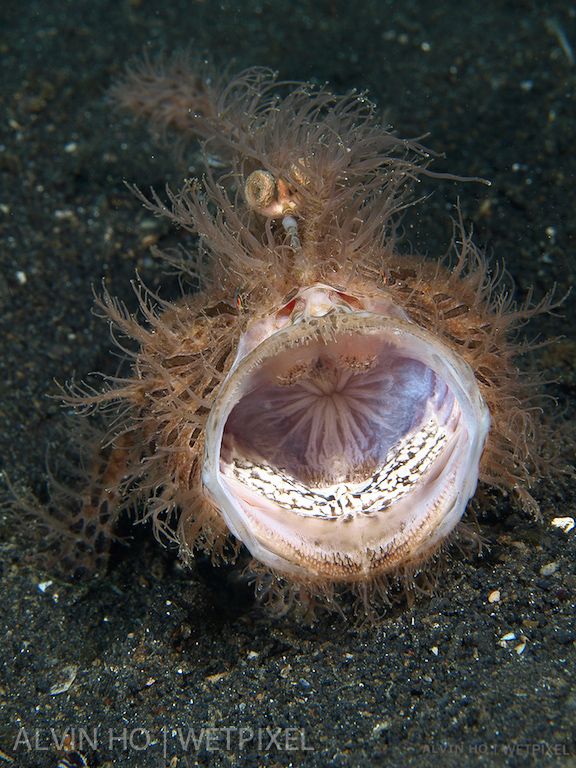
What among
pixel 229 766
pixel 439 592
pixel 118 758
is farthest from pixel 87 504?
pixel 439 592

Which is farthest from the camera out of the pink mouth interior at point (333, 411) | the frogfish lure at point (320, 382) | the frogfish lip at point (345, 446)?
the pink mouth interior at point (333, 411)

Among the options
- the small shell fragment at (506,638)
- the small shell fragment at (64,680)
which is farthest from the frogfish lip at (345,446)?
the small shell fragment at (64,680)

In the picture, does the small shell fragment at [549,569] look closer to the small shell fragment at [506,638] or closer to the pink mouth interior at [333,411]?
the small shell fragment at [506,638]

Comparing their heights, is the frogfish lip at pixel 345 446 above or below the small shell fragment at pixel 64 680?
above

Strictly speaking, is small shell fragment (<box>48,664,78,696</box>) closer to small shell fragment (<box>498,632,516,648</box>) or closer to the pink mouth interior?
the pink mouth interior

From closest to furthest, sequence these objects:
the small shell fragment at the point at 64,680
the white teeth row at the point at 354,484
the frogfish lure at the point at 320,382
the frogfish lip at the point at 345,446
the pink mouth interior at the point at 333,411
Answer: the frogfish lip at the point at 345,446
the frogfish lure at the point at 320,382
the white teeth row at the point at 354,484
the pink mouth interior at the point at 333,411
the small shell fragment at the point at 64,680

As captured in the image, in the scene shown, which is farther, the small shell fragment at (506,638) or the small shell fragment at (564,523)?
the small shell fragment at (564,523)

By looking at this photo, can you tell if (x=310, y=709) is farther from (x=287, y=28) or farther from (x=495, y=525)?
(x=287, y=28)
